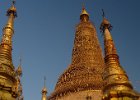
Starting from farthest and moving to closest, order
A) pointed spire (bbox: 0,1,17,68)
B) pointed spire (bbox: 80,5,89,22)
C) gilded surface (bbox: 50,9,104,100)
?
pointed spire (bbox: 80,5,89,22), gilded surface (bbox: 50,9,104,100), pointed spire (bbox: 0,1,17,68)

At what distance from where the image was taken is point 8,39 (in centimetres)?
1738

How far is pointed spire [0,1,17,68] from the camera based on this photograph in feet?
53.0

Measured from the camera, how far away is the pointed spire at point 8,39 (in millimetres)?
16156

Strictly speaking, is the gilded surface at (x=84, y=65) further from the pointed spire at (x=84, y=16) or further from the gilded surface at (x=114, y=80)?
the gilded surface at (x=114, y=80)

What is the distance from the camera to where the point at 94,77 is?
98.5ft

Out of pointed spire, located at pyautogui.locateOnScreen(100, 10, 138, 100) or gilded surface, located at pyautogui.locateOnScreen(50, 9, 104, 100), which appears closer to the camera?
pointed spire, located at pyautogui.locateOnScreen(100, 10, 138, 100)

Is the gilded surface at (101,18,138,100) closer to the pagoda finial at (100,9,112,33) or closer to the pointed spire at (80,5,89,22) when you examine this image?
the pagoda finial at (100,9,112,33)

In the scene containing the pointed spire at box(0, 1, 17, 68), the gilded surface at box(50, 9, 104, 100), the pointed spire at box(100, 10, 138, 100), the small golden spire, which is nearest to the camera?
the pointed spire at box(100, 10, 138, 100)

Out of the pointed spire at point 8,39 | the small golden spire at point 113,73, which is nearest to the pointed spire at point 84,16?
the pointed spire at point 8,39

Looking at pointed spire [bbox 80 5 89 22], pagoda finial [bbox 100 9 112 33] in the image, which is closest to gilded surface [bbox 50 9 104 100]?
pointed spire [bbox 80 5 89 22]

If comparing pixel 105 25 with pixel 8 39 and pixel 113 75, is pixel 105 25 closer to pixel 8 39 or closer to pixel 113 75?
pixel 113 75

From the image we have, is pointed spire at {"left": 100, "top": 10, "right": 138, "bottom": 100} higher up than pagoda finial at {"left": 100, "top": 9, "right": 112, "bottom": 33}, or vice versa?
pagoda finial at {"left": 100, "top": 9, "right": 112, "bottom": 33}

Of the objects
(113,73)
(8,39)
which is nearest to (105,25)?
(113,73)

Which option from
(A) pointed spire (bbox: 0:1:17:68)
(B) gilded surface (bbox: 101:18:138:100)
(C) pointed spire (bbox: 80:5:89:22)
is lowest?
(B) gilded surface (bbox: 101:18:138:100)
